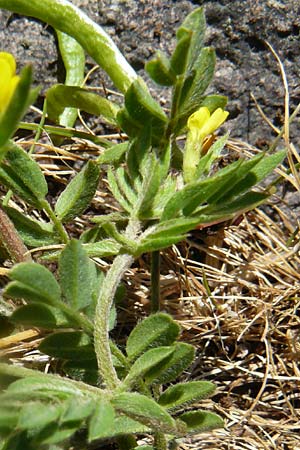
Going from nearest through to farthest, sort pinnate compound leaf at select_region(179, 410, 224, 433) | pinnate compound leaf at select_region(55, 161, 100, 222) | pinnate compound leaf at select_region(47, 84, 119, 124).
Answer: pinnate compound leaf at select_region(179, 410, 224, 433) < pinnate compound leaf at select_region(55, 161, 100, 222) < pinnate compound leaf at select_region(47, 84, 119, 124)

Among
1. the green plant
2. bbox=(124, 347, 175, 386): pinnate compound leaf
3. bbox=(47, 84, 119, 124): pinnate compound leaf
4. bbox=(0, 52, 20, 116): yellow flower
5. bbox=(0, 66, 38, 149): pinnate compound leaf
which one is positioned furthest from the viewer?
bbox=(47, 84, 119, 124): pinnate compound leaf

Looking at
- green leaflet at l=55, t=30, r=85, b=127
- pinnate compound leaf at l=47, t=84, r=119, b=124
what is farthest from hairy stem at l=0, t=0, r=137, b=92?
green leaflet at l=55, t=30, r=85, b=127

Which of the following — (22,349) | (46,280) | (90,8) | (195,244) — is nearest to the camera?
(46,280)

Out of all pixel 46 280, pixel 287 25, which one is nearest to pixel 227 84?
pixel 287 25

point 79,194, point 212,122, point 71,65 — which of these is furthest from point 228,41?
point 79,194

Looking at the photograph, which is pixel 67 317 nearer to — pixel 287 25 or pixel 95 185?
pixel 95 185

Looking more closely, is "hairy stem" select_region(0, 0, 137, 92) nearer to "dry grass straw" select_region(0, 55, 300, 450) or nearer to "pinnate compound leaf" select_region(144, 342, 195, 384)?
"dry grass straw" select_region(0, 55, 300, 450)
